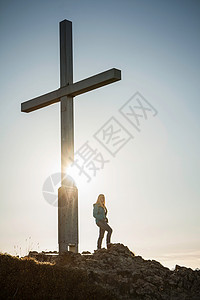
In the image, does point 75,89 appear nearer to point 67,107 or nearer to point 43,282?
point 67,107

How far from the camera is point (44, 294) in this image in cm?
1068

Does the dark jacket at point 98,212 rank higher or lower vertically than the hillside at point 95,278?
higher

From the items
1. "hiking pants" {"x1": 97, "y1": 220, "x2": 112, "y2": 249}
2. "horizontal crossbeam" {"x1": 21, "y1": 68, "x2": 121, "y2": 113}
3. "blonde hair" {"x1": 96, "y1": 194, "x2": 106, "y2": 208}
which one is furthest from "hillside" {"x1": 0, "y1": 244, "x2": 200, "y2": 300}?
"horizontal crossbeam" {"x1": 21, "y1": 68, "x2": 121, "y2": 113}

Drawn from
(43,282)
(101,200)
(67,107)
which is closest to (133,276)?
(43,282)

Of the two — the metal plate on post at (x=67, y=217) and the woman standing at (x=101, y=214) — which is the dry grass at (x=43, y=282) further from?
the woman standing at (x=101, y=214)

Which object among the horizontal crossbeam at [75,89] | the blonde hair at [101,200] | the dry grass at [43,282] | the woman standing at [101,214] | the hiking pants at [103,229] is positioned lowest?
the dry grass at [43,282]

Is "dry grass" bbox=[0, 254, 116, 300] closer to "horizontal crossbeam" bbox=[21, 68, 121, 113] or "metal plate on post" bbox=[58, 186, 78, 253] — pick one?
"metal plate on post" bbox=[58, 186, 78, 253]

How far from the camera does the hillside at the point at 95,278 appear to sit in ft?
35.7

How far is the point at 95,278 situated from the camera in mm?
11867

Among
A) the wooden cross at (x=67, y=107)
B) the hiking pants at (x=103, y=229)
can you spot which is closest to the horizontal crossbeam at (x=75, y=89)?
→ the wooden cross at (x=67, y=107)

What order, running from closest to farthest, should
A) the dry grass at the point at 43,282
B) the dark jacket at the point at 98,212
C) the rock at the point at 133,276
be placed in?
the dry grass at the point at 43,282
the rock at the point at 133,276
the dark jacket at the point at 98,212

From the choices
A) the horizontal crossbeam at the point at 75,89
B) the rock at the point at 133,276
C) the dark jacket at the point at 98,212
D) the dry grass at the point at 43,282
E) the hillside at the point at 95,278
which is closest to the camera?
the dry grass at the point at 43,282

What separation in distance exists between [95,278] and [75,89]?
16.1 ft

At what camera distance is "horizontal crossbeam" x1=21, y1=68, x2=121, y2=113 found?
43.5 feet
